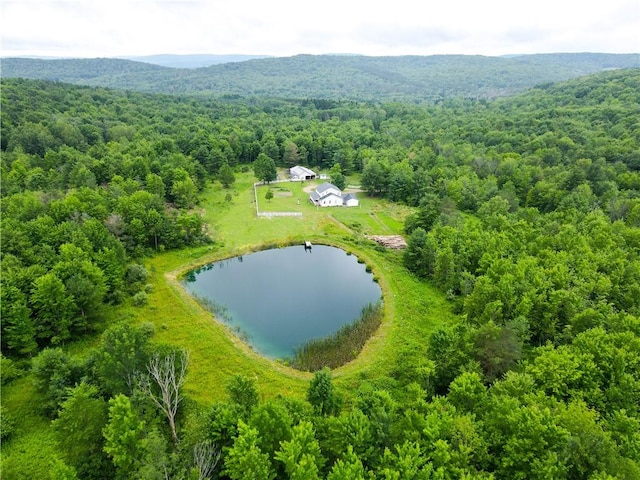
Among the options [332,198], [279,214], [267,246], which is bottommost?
[267,246]

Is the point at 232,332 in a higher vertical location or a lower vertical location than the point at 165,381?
lower

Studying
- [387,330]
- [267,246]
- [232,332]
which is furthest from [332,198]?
[232,332]

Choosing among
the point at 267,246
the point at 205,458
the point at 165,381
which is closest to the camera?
the point at 205,458

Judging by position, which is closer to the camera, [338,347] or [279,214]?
[338,347]

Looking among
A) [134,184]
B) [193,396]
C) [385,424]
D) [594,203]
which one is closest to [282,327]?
[193,396]

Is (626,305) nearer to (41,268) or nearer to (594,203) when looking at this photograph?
(594,203)

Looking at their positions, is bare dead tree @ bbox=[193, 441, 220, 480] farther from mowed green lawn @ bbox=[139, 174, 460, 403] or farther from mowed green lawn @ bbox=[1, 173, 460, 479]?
mowed green lawn @ bbox=[139, 174, 460, 403]

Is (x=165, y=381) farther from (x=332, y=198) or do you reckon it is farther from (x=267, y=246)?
(x=332, y=198)

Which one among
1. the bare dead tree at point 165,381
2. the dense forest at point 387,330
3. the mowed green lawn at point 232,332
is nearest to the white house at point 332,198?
the mowed green lawn at point 232,332
